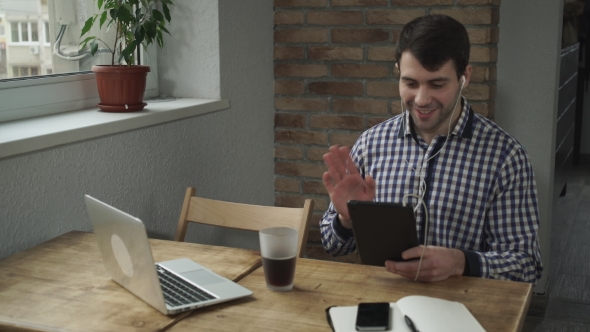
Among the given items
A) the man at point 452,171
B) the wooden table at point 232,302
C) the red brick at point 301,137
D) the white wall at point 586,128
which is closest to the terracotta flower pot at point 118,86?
the wooden table at point 232,302

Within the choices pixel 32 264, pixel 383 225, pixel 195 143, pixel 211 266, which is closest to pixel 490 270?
pixel 383 225

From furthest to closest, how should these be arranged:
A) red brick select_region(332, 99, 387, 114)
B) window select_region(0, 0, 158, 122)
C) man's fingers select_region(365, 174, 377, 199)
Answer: red brick select_region(332, 99, 387, 114), window select_region(0, 0, 158, 122), man's fingers select_region(365, 174, 377, 199)

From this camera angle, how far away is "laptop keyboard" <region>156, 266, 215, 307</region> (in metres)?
1.37

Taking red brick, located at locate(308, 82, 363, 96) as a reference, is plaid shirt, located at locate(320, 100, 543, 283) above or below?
below

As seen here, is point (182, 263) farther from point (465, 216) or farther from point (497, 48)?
point (497, 48)

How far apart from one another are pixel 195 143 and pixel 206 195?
0.21 metres

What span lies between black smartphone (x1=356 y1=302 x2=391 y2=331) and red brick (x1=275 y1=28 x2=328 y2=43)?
181 cm

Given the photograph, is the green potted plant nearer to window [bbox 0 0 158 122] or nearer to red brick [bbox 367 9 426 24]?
window [bbox 0 0 158 122]

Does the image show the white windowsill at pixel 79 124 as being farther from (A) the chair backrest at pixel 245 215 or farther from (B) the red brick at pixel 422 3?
(B) the red brick at pixel 422 3

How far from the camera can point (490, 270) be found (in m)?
1.63

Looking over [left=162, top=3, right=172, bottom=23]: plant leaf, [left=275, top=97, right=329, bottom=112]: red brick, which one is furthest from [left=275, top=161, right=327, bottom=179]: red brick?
[left=162, top=3, right=172, bottom=23]: plant leaf

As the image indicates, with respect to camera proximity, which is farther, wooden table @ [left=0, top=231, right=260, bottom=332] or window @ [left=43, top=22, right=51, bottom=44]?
window @ [left=43, top=22, right=51, bottom=44]

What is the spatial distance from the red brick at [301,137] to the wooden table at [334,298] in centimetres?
147

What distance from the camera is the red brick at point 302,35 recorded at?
2.96 meters
